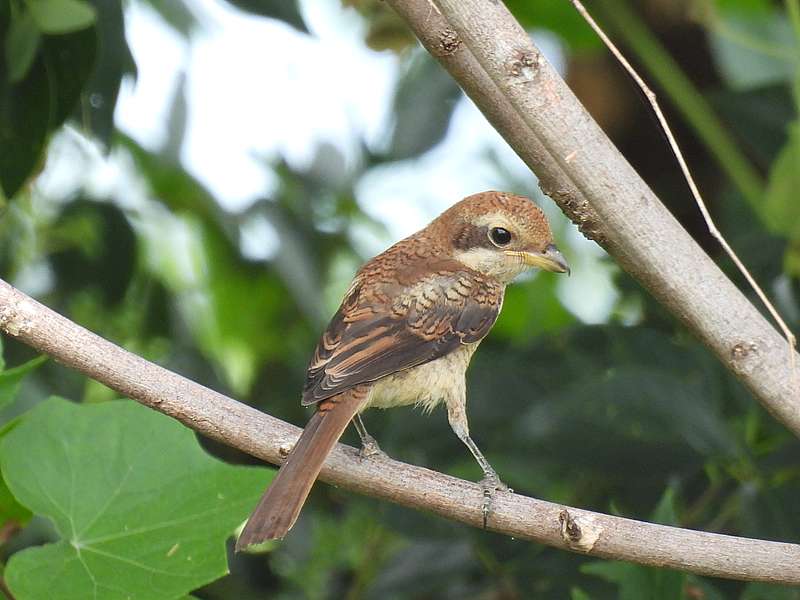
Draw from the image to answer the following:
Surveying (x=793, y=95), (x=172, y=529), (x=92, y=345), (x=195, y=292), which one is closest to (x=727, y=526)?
(x=793, y=95)

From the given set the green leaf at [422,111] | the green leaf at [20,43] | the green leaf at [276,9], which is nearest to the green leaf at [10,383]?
the green leaf at [20,43]

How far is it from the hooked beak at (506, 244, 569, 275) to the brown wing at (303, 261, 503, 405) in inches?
6.1

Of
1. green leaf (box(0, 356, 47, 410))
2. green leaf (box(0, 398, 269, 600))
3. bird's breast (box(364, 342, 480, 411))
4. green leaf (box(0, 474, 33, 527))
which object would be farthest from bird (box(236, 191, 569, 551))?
green leaf (box(0, 356, 47, 410))

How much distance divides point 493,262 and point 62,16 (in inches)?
64.0

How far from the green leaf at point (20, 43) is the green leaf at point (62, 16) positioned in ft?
0.21

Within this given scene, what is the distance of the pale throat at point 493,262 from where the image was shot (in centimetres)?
394

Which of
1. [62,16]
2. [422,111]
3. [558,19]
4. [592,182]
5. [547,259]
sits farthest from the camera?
[558,19]

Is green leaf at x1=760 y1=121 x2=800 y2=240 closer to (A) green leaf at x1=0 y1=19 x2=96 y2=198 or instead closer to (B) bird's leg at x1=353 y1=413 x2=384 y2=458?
(B) bird's leg at x1=353 y1=413 x2=384 y2=458

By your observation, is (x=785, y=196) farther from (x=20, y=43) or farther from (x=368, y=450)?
(x=20, y=43)

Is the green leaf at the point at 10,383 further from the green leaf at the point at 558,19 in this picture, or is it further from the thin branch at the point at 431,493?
the green leaf at the point at 558,19

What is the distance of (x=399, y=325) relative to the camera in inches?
142

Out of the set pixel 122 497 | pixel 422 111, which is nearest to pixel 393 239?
pixel 422 111

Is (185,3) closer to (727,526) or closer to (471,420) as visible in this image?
(471,420)

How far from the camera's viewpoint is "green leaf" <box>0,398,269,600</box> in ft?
8.03
